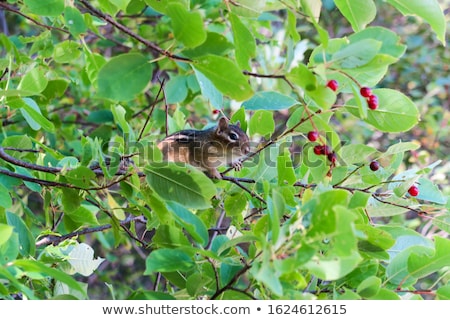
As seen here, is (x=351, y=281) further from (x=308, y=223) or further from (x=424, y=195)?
(x=424, y=195)

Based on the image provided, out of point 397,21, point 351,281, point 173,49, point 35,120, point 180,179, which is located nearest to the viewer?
point 173,49

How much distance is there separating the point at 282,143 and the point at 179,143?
100cm

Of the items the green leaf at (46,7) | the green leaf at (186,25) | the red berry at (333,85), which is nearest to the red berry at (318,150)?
the red berry at (333,85)

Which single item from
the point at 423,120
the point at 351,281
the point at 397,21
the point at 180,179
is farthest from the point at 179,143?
the point at 397,21

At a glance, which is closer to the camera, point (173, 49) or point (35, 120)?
point (173, 49)

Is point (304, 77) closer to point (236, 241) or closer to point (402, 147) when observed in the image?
point (236, 241)

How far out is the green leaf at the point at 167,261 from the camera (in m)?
1.51

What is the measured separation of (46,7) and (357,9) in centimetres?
95

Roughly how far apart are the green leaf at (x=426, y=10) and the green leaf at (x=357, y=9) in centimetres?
7

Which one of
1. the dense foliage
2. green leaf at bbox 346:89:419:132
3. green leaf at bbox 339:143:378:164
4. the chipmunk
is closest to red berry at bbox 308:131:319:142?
the dense foliage

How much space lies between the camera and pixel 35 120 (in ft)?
6.97

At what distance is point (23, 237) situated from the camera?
187cm

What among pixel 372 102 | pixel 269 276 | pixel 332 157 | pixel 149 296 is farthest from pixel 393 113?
pixel 149 296

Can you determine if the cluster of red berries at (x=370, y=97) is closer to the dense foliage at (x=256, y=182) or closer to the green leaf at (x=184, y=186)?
the dense foliage at (x=256, y=182)
